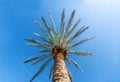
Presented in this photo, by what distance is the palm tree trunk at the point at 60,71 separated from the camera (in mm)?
13453

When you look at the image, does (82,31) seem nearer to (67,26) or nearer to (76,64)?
(67,26)

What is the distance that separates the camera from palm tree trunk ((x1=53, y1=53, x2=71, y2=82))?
13.5 m

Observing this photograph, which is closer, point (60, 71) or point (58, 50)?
point (60, 71)

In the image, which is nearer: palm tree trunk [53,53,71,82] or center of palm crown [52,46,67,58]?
palm tree trunk [53,53,71,82]

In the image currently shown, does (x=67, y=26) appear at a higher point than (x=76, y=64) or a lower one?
higher

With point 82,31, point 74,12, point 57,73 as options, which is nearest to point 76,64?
point 82,31

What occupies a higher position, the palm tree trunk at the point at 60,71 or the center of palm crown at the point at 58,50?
the center of palm crown at the point at 58,50

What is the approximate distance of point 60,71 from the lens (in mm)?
14180

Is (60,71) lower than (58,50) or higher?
lower

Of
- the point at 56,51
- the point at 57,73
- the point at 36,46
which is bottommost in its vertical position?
the point at 57,73

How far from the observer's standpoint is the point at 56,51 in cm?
1641

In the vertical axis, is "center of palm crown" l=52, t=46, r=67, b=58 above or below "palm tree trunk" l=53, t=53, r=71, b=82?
above

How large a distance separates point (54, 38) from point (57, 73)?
4628 mm

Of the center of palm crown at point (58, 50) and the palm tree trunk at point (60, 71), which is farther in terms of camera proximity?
the center of palm crown at point (58, 50)
